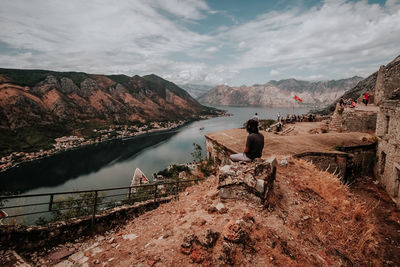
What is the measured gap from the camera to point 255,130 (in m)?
6.79

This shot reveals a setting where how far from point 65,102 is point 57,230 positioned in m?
149

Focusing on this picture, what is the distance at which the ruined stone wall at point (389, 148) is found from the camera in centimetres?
1070

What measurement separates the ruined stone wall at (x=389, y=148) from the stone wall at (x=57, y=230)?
513 inches

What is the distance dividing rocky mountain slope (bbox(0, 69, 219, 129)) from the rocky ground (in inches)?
4638

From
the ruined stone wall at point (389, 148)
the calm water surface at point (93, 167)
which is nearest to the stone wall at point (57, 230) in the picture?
the ruined stone wall at point (389, 148)

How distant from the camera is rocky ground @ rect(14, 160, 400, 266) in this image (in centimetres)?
453

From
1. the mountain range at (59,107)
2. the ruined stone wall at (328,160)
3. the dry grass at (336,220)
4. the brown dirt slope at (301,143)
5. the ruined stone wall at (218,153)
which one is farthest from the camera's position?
the mountain range at (59,107)

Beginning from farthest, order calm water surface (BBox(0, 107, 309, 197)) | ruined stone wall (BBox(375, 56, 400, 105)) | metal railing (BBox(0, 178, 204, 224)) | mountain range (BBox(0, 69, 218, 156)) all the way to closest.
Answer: mountain range (BBox(0, 69, 218, 156)), calm water surface (BBox(0, 107, 309, 197)), ruined stone wall (BBox(375, 56, 400, 105)), metal railing (BBox(0, 178, 204, 224))

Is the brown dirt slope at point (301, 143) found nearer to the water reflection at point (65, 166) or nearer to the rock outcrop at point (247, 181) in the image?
the rock outcrop at point (247, 181)

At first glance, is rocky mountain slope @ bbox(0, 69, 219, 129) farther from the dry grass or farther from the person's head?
the dry grass

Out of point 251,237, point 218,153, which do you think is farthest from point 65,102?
point 251,237

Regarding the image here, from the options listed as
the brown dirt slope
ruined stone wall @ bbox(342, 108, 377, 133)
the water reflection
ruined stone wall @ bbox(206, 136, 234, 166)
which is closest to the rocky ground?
the brown dirt slope

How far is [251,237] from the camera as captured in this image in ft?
16.0

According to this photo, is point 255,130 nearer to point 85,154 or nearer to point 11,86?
point 85,154
